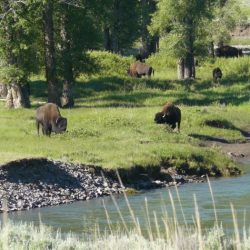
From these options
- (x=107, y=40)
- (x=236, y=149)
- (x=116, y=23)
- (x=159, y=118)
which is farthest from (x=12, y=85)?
(x=107, y=40)

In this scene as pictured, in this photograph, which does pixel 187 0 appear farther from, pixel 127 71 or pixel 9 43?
pixel 9 43

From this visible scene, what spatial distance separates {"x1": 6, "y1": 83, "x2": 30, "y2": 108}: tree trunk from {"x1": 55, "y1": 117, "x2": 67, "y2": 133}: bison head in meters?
9.77

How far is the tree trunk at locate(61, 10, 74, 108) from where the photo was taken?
40.5m

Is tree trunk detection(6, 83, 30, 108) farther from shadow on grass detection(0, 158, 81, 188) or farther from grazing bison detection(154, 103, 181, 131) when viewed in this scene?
shadow on grass detection(0, 158, 81, 188)

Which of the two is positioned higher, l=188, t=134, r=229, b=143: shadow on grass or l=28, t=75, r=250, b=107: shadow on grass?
l=28, t=75, r=250, b=107: shadow on grass

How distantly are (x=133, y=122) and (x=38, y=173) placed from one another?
1125 cm

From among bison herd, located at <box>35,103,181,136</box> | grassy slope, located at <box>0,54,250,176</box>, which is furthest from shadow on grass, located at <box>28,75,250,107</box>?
bison herd, located at <box>35,103,181,136</box>

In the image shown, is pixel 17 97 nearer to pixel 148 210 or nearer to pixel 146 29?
pixel 148 210

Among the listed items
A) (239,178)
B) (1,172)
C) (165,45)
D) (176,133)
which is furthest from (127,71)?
(1,172)

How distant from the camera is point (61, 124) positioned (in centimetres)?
2961

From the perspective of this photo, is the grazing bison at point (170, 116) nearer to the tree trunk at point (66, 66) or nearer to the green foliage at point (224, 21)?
the tree trunk at point (66, 66)

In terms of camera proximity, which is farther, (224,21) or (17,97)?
(224,21)

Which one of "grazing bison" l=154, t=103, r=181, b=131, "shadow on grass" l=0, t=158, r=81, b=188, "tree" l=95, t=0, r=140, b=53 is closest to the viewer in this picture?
"shadow on grass" l=0, t=158, r=81, b=188

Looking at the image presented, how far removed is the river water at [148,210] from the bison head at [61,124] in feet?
21.1
